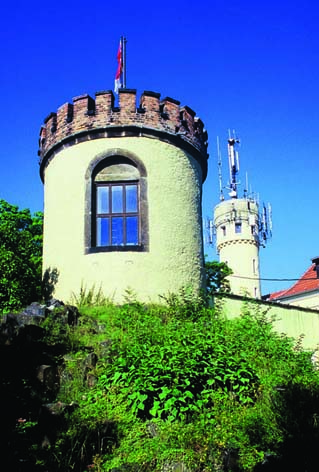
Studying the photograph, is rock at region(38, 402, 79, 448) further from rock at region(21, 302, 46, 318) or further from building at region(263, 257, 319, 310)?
building at region(263, 257, 319, 310)

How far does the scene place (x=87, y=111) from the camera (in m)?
14.5

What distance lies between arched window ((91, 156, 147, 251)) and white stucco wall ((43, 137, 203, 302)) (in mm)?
234

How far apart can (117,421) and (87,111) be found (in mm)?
9327

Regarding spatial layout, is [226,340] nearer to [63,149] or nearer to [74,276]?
[74,276]

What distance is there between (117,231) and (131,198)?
960 mm

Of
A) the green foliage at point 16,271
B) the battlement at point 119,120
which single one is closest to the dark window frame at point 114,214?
the battlement at point 119,120

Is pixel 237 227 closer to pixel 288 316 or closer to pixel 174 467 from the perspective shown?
pixel 288 316

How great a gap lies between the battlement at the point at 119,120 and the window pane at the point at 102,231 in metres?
2.22

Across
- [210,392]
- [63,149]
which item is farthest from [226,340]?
[63,149]

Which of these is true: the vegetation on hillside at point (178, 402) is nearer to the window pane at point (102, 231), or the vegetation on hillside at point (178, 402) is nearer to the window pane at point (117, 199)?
the window pane at point (102, 231)

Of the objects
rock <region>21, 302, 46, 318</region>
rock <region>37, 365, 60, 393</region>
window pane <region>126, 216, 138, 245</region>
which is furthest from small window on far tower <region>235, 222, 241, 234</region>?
rock <region>37, 365, 60, 393</region>

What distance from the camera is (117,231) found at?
1382 centimetres

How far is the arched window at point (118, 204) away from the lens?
13.8m

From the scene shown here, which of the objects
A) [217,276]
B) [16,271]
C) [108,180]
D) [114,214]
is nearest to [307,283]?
[217,276]
